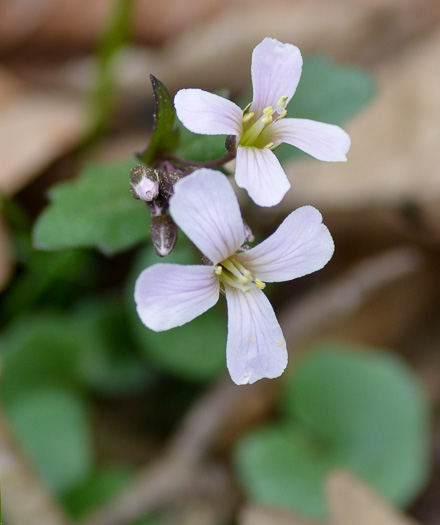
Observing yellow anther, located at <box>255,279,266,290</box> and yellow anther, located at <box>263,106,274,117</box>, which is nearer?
yellow anther, located at <box>255,279,266,290</box>

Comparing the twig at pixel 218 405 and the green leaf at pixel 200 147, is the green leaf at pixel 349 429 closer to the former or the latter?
the twig at pixel 218 405

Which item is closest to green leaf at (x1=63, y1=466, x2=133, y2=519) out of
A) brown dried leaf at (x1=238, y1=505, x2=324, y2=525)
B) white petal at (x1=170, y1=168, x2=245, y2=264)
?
brown dried leaf at (x1=238, y1=505, x2=324, y2=525)

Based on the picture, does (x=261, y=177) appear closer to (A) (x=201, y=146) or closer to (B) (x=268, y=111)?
(B) (x=268, y=111)

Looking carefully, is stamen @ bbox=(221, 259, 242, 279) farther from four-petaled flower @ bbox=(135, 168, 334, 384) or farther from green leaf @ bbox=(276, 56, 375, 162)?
green leaf @ bbox=(276, 56, 375, 162)

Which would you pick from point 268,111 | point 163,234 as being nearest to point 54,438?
point 163,234

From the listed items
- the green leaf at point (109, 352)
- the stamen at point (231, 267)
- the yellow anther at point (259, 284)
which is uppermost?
the stamen at point (231, 267)

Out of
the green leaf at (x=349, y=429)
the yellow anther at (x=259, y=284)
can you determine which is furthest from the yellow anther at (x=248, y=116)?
the green leaf at (x=349, y=429)
